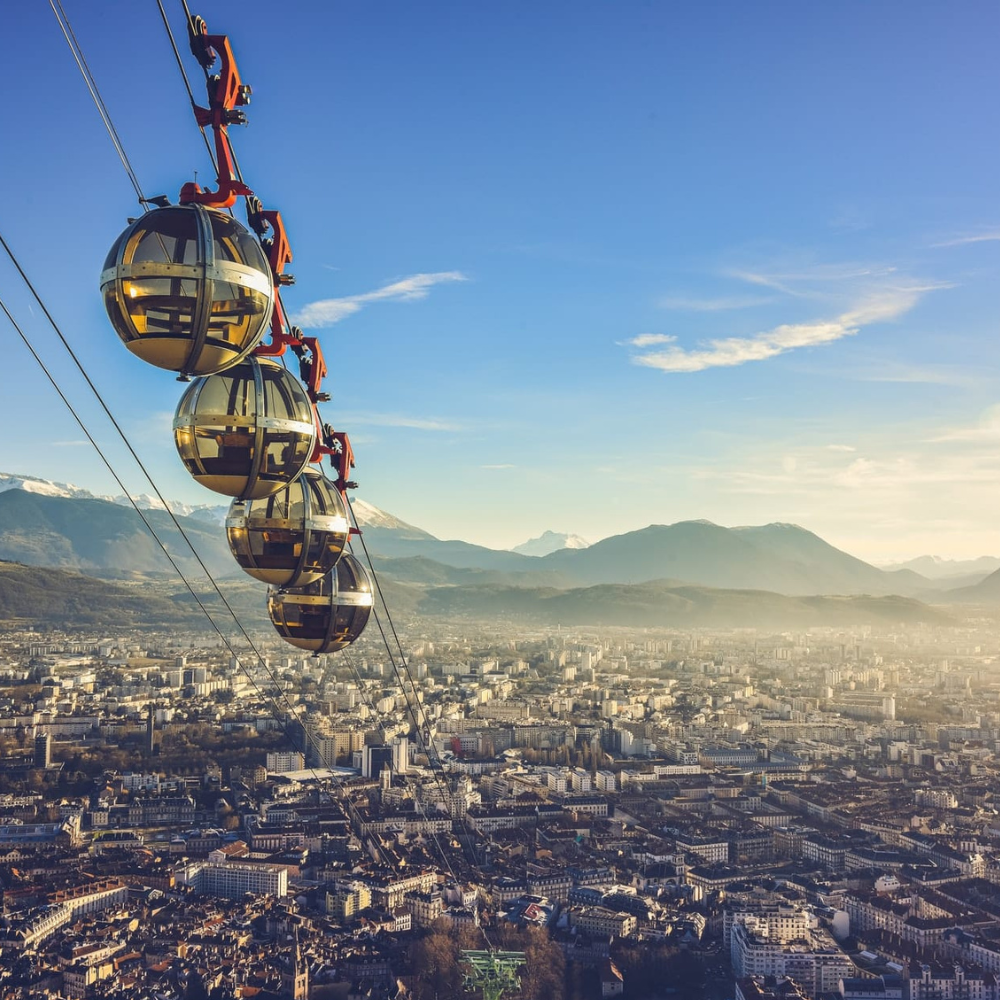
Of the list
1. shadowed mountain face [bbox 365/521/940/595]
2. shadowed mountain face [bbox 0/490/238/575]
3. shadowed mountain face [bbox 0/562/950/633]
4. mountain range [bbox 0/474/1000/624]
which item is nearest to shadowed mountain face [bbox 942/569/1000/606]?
mountain range [bbox 0/474/1000/624]

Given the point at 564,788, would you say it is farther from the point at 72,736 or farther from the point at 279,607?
the point at 279,607

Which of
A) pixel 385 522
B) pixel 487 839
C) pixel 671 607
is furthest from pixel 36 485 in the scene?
pixel 487 839

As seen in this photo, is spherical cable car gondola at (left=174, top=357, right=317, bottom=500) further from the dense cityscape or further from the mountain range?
the mountain range

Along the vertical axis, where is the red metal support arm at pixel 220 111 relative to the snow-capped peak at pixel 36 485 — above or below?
below

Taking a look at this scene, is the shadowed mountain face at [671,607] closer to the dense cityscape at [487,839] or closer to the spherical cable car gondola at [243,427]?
the dense cityscape at [487,839]

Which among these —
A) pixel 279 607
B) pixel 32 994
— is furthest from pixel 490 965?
pixel 279 607

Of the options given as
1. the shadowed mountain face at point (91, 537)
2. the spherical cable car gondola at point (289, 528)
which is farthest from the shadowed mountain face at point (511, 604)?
the spherical cable car gondola at point (289, 528)
